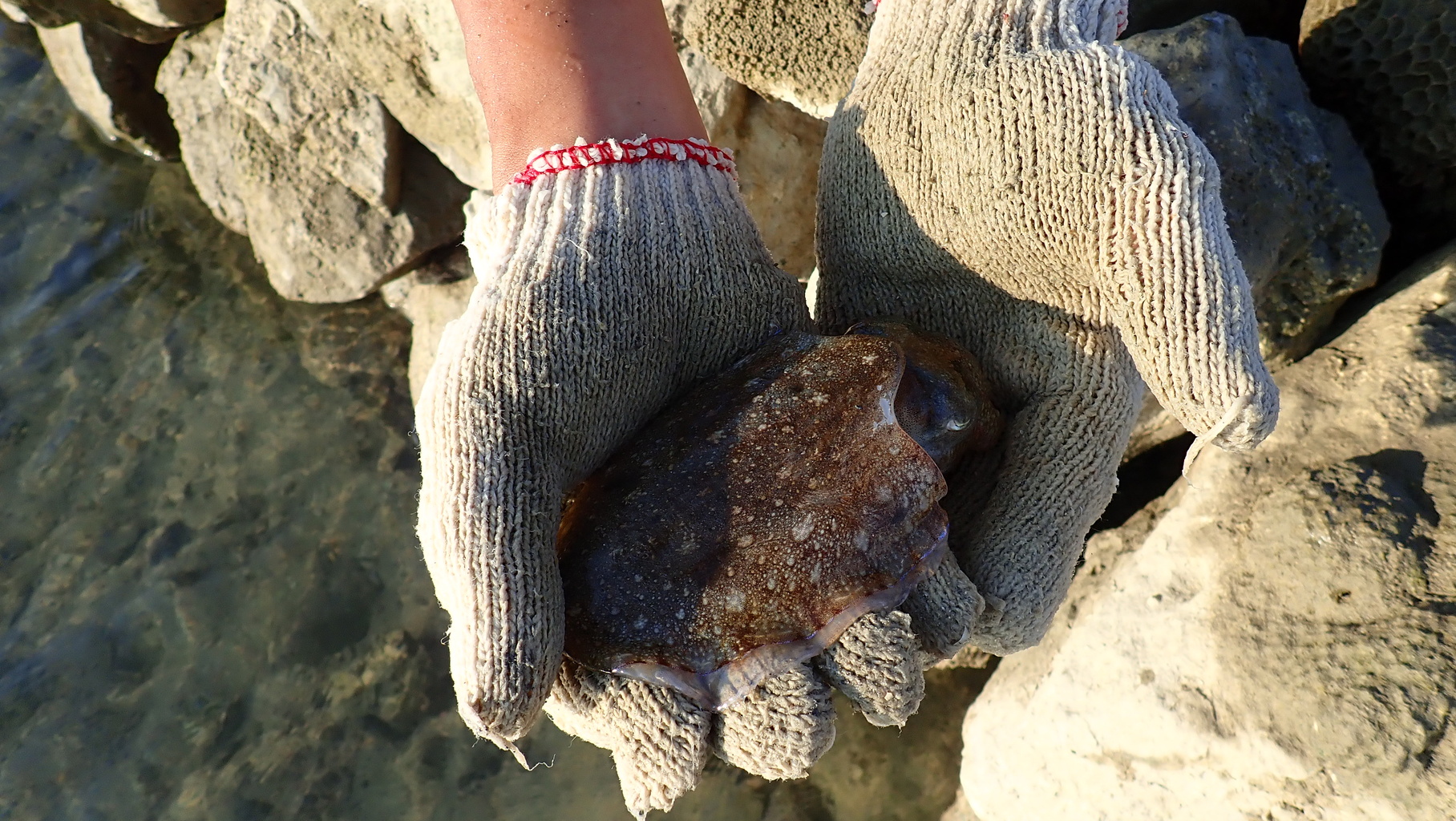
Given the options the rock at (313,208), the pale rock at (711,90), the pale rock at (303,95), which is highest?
the pale rock at (711,90)

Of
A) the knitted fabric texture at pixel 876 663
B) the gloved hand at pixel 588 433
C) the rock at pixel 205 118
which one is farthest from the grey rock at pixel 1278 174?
the rock at pixel 205 118

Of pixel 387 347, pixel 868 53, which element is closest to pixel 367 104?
pixel 387 347

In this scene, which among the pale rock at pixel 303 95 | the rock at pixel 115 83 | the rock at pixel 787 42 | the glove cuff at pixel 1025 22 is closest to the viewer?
the glove cuff at pixel 1025 22

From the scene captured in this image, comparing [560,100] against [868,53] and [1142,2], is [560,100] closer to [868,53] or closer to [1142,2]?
[868,53]

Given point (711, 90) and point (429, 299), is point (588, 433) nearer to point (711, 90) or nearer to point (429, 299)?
point (711, 90)

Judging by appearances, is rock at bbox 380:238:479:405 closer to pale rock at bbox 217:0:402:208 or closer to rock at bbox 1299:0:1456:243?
pale rock at bbox 217:0:402:208

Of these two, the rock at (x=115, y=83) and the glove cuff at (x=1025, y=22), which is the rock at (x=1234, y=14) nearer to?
the glove cuff at (x=1025, y=22)

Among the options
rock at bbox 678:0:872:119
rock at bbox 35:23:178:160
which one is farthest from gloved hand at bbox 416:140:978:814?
rock at bbox 35:23:178:160
